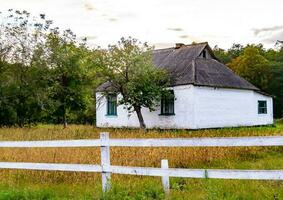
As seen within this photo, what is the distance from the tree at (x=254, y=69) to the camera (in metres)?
56.3

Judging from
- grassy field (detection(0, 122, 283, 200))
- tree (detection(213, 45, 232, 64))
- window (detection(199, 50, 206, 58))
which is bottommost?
grassy field (detection(0, 122, 283, 200))

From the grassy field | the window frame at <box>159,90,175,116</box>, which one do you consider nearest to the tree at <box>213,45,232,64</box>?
the window frame at <box>159,90,175,116</box>

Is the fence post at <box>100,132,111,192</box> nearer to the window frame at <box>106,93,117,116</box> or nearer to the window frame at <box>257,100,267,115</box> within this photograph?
the window frame at <box>106,93,117,116</box>

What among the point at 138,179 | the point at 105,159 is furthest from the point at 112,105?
the point at 105,159

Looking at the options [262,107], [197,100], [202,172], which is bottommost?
[202,172]

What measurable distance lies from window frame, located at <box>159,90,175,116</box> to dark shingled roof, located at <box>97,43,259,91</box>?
112 cm

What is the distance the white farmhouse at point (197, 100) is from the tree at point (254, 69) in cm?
1766

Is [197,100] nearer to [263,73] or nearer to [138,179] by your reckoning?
[138,179]

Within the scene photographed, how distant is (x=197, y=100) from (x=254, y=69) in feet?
→ 91.4

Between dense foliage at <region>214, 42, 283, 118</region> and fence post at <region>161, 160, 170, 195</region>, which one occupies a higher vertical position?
dense foliage at <region>214, 42, 283, 118</region>

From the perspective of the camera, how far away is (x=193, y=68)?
32062 mm

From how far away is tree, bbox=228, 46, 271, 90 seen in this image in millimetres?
56344

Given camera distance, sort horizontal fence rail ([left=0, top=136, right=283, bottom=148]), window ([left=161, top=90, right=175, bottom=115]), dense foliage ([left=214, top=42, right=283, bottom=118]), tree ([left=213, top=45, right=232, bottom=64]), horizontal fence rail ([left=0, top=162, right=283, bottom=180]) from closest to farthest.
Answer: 1. horizontal fence rail ([left=0, top=162, right=283, bottom=180])
2. horizontal fence rail ([left=0, top=136, right=283, bottom=148])
3. window ([left=161, top=90, right=175, bottom=115])
4. dense foliage ([left=214, top=42, right=283, bottom=118])
5. tree ([left=213, top=45, right=232, bottom=64])

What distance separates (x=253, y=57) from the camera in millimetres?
56875
